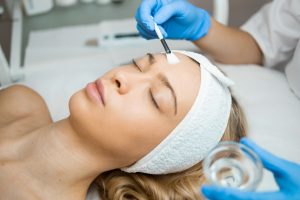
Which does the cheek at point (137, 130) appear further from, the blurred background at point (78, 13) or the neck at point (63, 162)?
the blurred background at point (78, 13)

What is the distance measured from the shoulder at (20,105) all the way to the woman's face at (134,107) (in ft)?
1.14

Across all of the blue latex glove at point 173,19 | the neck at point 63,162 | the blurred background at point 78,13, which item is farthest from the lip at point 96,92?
the blurred background at point 78,13

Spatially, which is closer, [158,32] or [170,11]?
[158,32]

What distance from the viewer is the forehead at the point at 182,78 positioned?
1.08m

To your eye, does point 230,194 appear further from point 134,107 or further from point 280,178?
point 134,107

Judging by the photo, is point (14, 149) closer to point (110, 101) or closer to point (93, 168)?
point (93, 168)

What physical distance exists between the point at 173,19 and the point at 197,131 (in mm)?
506

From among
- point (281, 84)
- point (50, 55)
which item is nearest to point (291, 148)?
point (281, 84)

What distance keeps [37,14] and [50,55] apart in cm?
47

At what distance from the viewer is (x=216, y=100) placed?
1125 mm

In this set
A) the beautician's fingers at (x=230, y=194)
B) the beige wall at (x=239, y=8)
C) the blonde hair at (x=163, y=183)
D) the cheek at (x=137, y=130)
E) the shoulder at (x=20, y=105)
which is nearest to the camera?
the beautician's fingers at (x=230, y=194)

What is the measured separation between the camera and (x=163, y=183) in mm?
1254

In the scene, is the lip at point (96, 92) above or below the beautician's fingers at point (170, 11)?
below

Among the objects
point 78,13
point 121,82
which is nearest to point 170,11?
point 121,82
